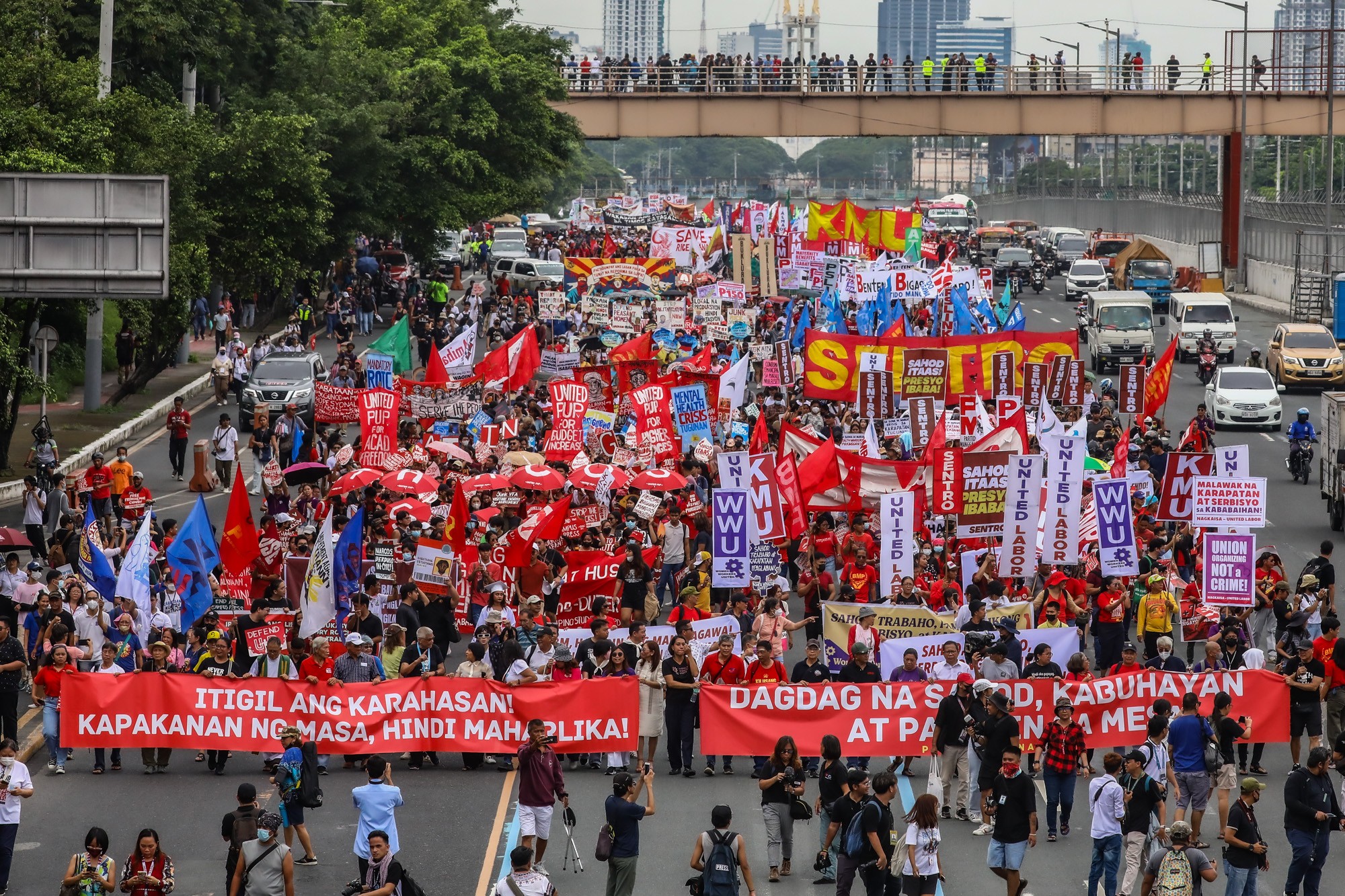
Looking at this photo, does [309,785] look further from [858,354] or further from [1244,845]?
[858,354]

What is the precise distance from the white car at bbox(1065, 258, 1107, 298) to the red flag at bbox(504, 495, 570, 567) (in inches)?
1907

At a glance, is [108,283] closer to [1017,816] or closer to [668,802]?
[668,802]

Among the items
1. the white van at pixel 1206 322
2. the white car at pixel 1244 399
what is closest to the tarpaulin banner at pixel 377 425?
the white car at pixel 1244 399

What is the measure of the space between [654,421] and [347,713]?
992 cm

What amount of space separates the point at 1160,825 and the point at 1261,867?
4.37 feet

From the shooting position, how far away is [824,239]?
52812mm

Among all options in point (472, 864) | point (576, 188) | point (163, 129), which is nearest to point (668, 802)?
point (472, 864)

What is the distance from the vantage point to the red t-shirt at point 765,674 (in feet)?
57.0

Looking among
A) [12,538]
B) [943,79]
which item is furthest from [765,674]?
[943,79]

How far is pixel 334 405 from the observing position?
3059 centimetres

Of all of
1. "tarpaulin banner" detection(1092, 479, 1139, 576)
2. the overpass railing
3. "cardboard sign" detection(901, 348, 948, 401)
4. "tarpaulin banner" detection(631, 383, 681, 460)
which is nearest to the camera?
"tarpaulin banner" detection(1092, 479, 1139, 576)

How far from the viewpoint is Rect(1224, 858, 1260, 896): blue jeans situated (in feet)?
45.1

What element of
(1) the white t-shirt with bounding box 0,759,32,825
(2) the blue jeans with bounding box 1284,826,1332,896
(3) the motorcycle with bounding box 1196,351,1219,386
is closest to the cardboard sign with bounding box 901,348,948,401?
(2) the blue jeans with bounding box 1284,826,1332,896

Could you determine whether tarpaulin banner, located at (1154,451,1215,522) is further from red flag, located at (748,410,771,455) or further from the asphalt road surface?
red flag, located at (748,410,771,455)
